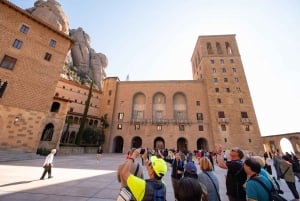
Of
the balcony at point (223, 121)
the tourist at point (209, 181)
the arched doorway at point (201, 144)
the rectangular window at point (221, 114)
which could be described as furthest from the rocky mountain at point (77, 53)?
the tourist at point (209, 181)

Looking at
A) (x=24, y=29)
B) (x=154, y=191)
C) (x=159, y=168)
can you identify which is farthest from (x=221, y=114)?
(x=24, y=29)

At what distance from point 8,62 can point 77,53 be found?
41.3 meters

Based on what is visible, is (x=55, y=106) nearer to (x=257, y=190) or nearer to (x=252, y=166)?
(x=252, y=166)

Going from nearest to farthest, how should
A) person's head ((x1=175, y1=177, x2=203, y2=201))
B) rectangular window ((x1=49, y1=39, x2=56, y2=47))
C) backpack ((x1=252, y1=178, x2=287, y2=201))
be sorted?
person's head ((x1=175, y1=177, x2=203, y2=201)) < backpack ((x1=252, y1=178, x2=287, y2=201)) < rectangular window ((x1=49, y1=39, x2=56, y2=47))

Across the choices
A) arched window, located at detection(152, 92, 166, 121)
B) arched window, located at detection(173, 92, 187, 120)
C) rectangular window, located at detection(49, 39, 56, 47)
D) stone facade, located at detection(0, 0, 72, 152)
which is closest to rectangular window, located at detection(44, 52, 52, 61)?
stone facade, located at detection(0, 0, 72, 152)

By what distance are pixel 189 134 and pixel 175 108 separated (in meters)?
6.98

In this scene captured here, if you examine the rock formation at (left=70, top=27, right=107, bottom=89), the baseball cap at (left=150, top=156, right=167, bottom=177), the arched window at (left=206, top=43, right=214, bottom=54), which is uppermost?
the rock formation at (left=70, top=27, right=107, bottom=89)

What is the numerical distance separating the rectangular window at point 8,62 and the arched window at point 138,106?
22.0 m

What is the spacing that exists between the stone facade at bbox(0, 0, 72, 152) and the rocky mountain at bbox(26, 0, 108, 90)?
2365 centimetres

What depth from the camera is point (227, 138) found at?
27844mm

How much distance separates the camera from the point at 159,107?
110ft

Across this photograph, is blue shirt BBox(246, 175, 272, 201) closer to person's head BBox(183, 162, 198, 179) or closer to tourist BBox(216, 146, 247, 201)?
tourist BBox(216, 146, 247, 201)

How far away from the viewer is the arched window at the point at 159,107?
32500 mm

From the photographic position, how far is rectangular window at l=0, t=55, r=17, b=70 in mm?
15813
